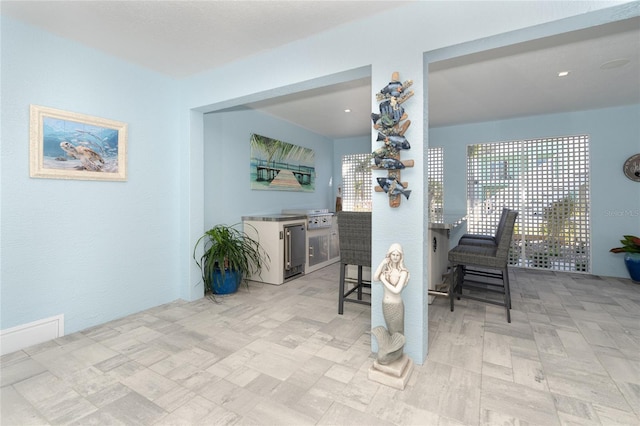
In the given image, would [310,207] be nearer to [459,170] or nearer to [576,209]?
[459,170]

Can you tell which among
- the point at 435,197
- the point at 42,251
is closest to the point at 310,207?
the point at 435,197

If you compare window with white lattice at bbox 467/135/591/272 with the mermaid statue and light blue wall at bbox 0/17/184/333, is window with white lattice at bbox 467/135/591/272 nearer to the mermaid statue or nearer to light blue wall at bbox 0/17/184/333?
the mermaid statue

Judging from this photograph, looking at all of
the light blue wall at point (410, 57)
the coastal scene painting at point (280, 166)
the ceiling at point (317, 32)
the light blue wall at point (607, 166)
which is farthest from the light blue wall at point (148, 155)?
the light blue wall at point (607, 166)

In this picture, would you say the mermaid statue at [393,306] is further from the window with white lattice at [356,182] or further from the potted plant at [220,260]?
the window with white lattice at [356,182]

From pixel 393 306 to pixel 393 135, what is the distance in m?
1.07

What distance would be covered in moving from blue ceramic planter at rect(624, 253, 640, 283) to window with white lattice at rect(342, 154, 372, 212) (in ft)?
12.3

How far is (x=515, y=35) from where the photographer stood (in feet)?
5.60

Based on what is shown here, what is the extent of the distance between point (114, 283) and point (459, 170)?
5020 millimetres

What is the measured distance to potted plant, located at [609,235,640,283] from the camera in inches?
148

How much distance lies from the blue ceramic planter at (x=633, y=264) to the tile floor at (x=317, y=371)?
4.04 feet

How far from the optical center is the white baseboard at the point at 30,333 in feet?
6.90

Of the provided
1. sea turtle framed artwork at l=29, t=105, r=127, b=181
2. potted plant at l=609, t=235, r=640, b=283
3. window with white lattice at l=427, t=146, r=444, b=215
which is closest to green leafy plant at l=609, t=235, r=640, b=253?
potted plant at l=609, t=235, r=640, b=283

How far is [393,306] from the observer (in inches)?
71.2

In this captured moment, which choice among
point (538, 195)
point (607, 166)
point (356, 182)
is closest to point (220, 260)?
point (356, 182)
